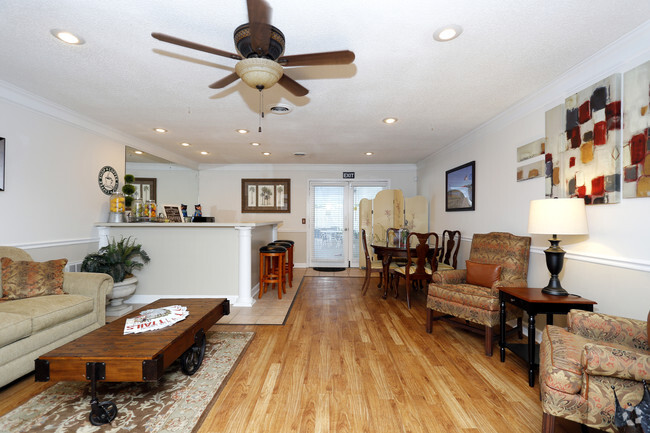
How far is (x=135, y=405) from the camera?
190 cm

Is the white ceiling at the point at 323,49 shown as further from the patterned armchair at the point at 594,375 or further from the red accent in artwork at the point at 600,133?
the patterned armchair at the point at 594,375

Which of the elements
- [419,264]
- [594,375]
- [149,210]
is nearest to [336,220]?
[419,264]

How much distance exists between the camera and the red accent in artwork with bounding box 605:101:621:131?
210 cm

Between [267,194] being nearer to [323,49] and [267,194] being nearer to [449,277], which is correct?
[449,277]

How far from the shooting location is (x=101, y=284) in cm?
281

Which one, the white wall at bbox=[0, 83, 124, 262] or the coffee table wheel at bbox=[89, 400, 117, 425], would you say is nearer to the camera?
the coffee table wheel at bbox=[89, 400, 117, 425]

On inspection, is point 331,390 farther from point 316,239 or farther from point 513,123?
point 316,239

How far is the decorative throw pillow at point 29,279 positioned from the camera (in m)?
2.52

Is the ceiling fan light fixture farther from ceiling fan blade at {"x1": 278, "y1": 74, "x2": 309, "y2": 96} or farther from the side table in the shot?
the side table

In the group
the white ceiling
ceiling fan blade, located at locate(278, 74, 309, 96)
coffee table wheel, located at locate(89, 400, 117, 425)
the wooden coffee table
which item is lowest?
coffee table wheel, located at locate(89, 400, 117, 425)

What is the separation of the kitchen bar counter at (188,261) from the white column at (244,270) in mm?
17

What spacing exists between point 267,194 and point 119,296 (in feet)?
12.7

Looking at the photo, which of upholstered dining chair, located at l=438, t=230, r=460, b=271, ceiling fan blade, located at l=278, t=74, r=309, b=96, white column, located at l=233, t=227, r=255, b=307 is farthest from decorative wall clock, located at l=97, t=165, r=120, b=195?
upholstered dining chair, located at l=438, t=230, r=460, b=271

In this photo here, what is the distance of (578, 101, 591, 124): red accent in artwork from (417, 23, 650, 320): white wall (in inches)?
6.5
